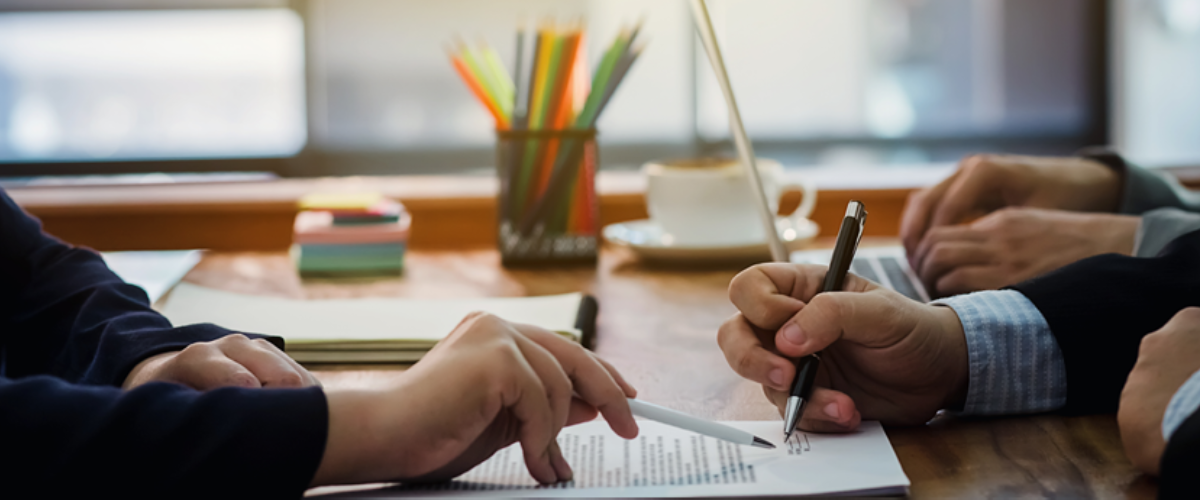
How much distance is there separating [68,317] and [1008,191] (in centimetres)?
94

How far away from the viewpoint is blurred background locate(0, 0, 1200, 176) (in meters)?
2.20

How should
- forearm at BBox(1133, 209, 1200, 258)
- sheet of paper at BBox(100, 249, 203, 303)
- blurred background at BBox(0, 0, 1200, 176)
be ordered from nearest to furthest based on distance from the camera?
forearm at BBox(1133, 209, 1200, 258)
sheet of paper at BBox(100, 249, 203, 303)
blurred background at BBox(0, 0, 1200, 176)

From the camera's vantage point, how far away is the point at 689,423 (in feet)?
1.87

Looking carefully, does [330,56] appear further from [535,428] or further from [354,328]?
[535,428]

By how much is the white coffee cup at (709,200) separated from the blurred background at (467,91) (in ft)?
2.99

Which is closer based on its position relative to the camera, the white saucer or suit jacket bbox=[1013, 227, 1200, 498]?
suit jacket bbox=[1013, 227, 1200, 498]

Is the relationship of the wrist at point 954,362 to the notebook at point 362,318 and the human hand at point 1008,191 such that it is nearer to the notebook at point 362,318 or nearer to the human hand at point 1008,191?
the notebook at point 362,318

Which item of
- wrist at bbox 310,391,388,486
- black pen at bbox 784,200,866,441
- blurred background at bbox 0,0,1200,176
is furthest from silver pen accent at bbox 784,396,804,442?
blurred background at bbox 0,0,1200,176

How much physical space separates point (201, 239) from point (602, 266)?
27.2 inches

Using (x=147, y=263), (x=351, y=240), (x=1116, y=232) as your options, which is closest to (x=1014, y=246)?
(x=1116, y=232)

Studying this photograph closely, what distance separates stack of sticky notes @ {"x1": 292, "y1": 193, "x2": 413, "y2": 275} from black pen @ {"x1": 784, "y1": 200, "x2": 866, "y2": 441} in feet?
2.44

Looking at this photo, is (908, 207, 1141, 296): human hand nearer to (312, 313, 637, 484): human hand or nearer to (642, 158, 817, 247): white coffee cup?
(642, 158, 817, 247): white coffee cup

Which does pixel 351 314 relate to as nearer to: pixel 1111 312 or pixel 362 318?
pixel 362 318

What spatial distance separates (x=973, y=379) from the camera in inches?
25.2
